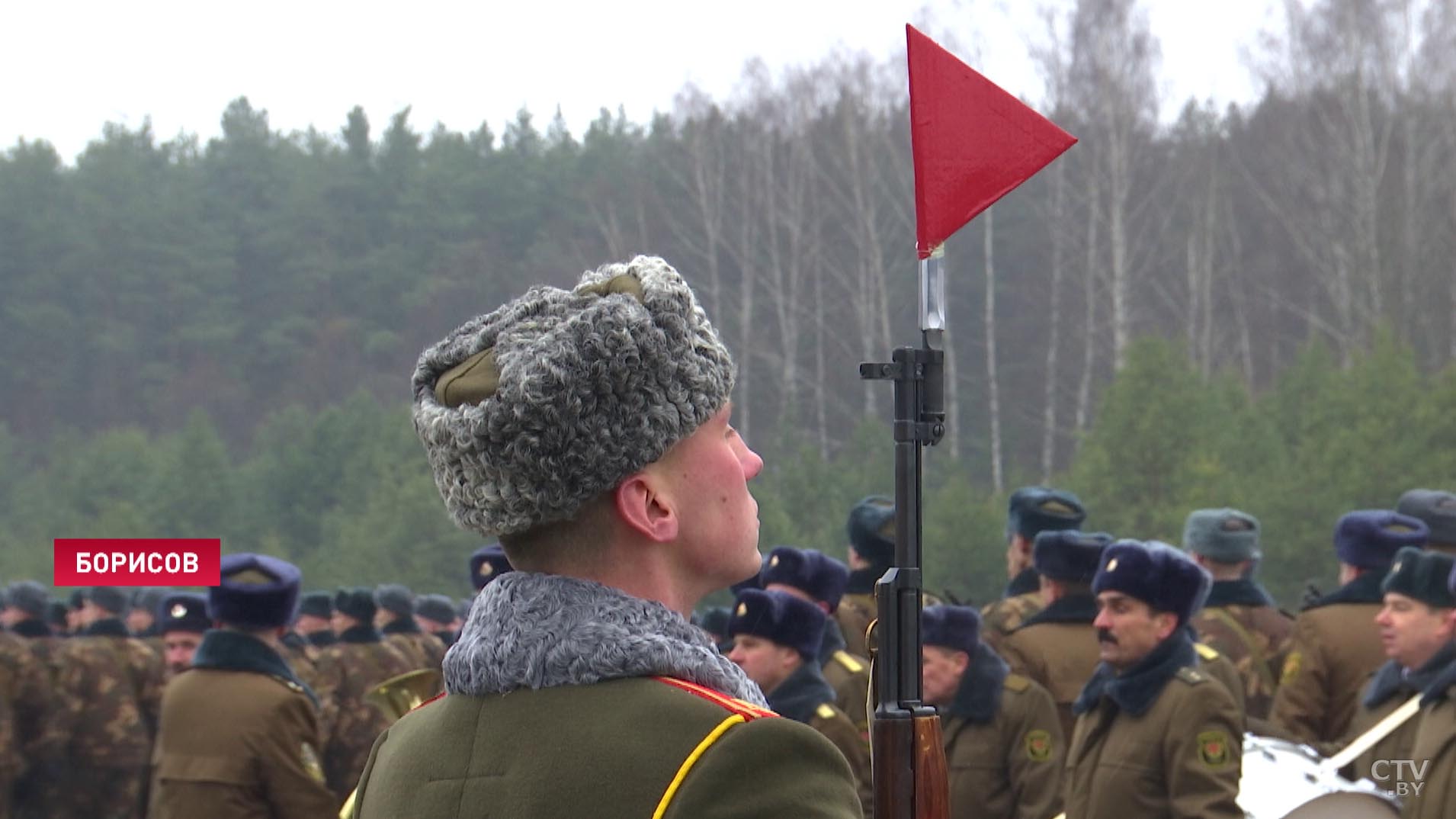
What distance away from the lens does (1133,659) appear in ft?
20.2

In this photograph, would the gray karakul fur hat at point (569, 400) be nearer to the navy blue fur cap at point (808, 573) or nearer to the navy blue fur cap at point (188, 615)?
the navy blue fur cap at point (808, 573)

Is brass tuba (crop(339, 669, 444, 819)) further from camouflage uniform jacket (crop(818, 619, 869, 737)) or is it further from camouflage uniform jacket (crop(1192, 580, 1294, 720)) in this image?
camouflage uniform jacket (crop(1192, 580, 1294, 720))

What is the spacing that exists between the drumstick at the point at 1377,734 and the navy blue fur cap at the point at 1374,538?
83.7 inches

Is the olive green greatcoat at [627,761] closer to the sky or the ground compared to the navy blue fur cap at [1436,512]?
closer to the ground

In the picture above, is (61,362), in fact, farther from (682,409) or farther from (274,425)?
(682,409)

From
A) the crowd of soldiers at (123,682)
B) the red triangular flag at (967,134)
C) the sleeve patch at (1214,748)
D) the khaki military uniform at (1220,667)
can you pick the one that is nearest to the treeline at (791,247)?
the crowd of soldiers at (123,682)

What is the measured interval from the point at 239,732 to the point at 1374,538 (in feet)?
16.9

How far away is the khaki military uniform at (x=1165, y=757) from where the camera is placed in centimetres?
568

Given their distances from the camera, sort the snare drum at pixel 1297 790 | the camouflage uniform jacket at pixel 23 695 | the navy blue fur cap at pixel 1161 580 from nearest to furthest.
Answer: the snare drum at pixel 1297 790
the navy blue fur cap at pixel 1161 580
the camouflage uniform jacket at pixel 23 695

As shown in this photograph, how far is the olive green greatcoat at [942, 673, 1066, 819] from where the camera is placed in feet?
23.5

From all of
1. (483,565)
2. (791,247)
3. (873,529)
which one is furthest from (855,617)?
(791,247)

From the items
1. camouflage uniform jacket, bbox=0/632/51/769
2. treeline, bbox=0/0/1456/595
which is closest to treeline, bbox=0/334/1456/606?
treeline, bbox=0/0/1456/595

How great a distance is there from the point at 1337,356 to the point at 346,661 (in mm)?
24817

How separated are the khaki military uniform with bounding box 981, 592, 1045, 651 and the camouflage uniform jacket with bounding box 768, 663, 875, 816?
2454mm
